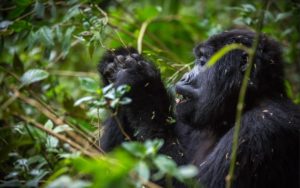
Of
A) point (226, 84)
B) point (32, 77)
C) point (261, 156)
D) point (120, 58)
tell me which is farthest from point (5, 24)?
point (261, 156)

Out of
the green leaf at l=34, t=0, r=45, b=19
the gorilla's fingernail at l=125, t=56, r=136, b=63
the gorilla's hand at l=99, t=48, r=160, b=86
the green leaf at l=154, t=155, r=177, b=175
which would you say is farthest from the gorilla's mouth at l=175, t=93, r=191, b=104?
the green leaf at l=154, t=155, r=177, b=175

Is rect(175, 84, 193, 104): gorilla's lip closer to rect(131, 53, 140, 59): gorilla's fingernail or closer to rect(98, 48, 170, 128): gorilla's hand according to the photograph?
rect(98, 48, 170, 128): gorilla's hand

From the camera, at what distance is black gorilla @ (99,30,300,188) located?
2.67 m

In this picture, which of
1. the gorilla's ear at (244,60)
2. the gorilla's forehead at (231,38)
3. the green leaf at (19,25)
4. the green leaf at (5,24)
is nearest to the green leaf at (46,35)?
the green leaf at (19,25)

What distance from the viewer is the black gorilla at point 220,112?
2.67 meters

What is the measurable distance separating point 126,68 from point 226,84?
0.70 meters

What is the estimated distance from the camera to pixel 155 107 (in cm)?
313

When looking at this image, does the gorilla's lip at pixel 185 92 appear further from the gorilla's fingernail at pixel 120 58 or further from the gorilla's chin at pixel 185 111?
the gorilla's fingernail at pixel 120 58

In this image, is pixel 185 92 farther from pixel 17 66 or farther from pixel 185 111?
pixel 17 66

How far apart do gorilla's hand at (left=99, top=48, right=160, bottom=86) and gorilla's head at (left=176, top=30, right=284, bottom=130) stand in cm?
24

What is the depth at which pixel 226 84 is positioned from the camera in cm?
303

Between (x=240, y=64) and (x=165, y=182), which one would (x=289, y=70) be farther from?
(x=165, y=182)

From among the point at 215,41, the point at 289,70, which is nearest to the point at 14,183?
the point at 215,41

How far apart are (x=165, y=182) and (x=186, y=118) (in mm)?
505
